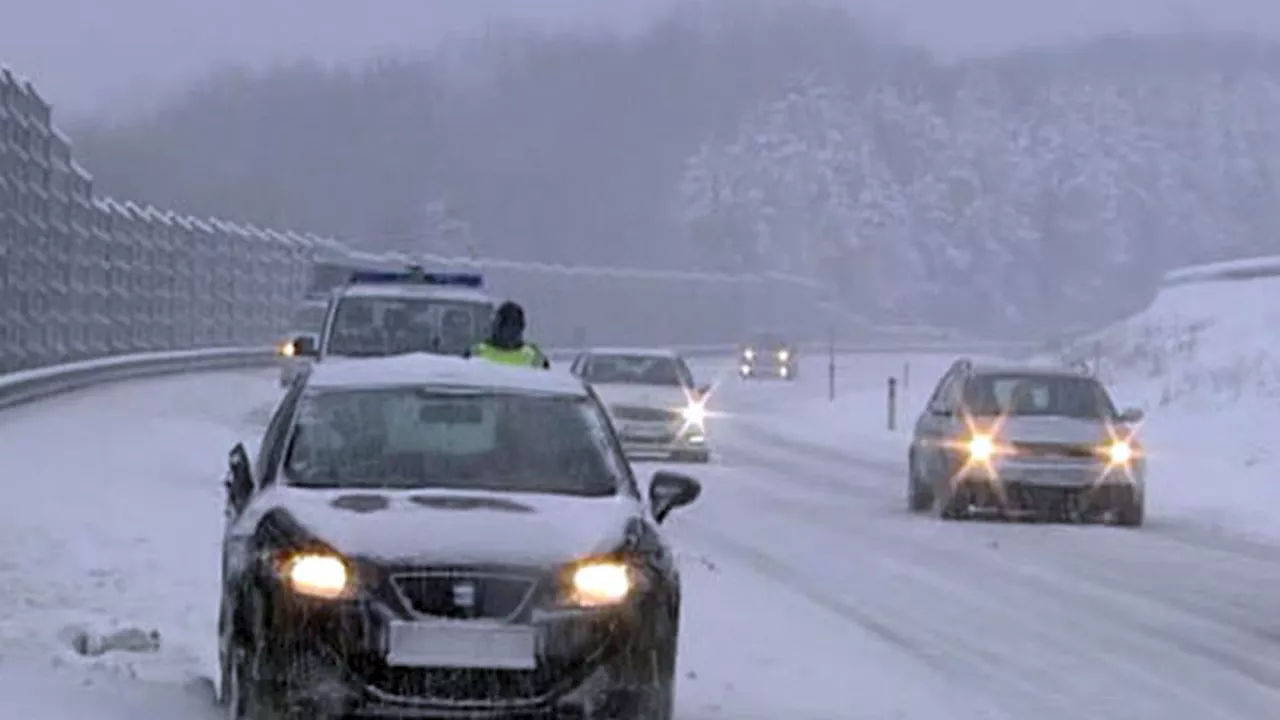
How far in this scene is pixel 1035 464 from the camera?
23.8m

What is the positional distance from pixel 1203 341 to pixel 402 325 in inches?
1182

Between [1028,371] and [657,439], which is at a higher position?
[1028,371]

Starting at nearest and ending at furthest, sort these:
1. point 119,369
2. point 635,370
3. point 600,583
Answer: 1. point 600,583
2. point 635,370
3. point 119,369

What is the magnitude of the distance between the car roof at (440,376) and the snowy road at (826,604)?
1.51 metres

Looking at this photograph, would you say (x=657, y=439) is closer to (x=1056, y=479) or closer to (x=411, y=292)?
(x=411, y=292)

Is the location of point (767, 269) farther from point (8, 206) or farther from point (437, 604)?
point (437, 604)

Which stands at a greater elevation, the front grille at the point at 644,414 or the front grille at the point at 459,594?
the front grille at the point at 644,414

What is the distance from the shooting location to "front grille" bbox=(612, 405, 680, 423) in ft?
107

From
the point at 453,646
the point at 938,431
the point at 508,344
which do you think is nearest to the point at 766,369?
the point at 938,431

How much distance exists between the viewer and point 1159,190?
198625 mm

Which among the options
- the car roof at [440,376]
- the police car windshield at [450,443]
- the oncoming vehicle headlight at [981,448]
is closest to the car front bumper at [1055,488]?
the oncoming vehicle headlight at [981,448]

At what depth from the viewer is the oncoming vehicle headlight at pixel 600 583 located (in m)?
9.31

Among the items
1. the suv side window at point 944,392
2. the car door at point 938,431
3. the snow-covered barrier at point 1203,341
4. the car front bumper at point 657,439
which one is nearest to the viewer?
the car door at point 938,431

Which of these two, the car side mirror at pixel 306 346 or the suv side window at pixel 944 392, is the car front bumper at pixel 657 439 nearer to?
the car side mirror at pixel 306 346
